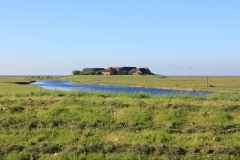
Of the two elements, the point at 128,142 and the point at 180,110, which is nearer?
the point at 128,142

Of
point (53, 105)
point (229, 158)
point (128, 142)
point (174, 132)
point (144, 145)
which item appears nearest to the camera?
point (229, 158)

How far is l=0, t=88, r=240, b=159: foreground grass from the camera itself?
32.3 feet

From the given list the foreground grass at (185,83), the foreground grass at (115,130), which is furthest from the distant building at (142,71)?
the foreground grass at (115,130)

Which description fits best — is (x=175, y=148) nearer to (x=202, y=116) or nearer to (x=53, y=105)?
(x=202, y=116)

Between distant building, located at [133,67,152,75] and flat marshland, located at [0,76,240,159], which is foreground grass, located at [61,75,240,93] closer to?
flat marshland, located at [0,76,240,159]

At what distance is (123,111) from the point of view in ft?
48.2

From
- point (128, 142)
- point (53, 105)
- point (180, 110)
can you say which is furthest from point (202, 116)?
point (53, 105)

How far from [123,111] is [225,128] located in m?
4.72

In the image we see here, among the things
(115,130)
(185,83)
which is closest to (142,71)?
(185,83)

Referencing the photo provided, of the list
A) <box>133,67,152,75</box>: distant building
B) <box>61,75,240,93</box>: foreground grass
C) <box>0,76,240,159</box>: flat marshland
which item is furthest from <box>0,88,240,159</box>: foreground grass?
<box>133,67,152,75</box>: distant building

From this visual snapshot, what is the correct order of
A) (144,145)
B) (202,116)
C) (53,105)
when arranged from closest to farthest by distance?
(144,145) < (202,116) < (53,105)

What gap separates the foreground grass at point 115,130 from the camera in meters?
9.84

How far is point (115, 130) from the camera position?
1225cm

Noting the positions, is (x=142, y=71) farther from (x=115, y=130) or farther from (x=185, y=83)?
(x=115, y=130)
